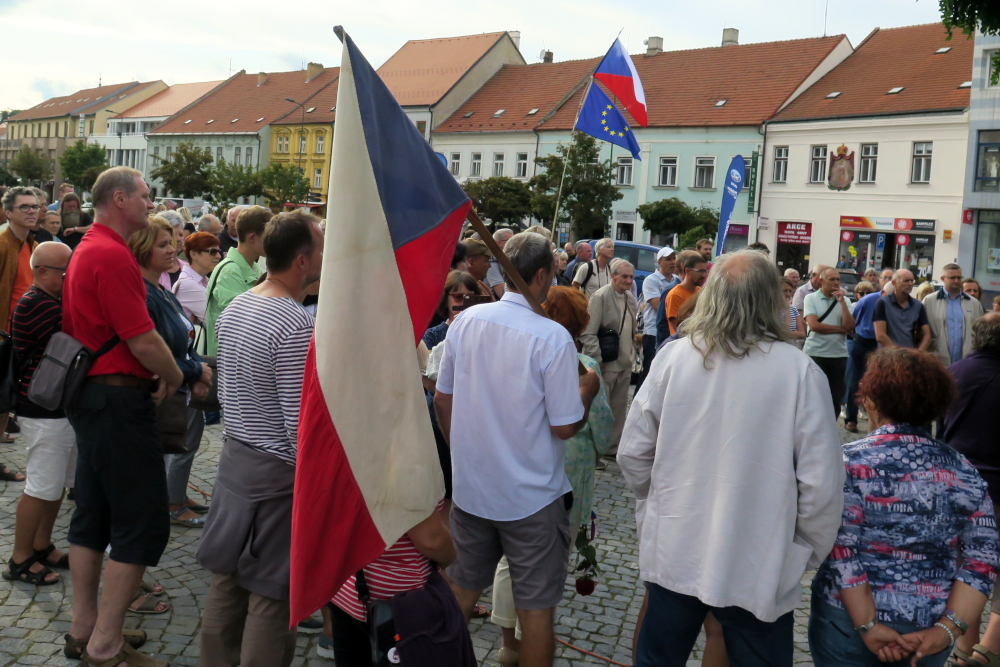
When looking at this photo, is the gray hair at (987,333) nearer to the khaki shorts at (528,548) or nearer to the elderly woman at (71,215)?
the khaki shorts at (528,548)

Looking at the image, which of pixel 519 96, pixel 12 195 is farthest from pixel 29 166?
pixel 12 195

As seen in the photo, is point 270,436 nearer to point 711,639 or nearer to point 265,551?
point 265,551

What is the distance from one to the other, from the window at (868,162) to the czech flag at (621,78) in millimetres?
25402

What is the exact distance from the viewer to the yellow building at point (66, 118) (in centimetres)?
8725

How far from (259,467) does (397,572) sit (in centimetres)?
80

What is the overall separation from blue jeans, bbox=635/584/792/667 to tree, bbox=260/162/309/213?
154ft

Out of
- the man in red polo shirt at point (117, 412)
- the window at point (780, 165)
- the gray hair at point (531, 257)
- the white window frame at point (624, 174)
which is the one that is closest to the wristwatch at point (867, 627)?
the gray hair at point (531, 257)

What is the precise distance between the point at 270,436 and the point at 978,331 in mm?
3406

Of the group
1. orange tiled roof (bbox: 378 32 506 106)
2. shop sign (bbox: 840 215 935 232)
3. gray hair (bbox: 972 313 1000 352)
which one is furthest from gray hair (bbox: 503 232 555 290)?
orange tiled roof (bbox: 378 32 506 106)

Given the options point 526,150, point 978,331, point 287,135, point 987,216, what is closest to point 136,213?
point 978,331

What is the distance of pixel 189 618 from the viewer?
4.50m

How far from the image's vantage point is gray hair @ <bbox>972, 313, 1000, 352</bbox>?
4398mm

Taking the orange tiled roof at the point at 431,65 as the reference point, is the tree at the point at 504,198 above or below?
below

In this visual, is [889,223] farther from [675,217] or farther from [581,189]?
[581,189]
